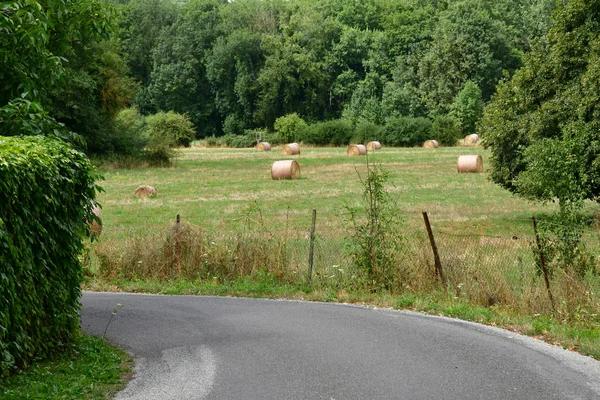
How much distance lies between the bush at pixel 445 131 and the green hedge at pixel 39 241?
77008 millimetres

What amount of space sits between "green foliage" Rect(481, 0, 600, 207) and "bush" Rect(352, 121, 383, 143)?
5919 centimetres

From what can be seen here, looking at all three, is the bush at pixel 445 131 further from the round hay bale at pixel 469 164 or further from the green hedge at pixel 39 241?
the green hedge at pixel 39 241

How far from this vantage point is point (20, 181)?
852 centimetres

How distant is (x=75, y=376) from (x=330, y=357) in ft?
10.3

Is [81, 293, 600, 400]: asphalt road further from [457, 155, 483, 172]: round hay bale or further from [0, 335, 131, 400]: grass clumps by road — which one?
[457, 155, 483, 172]: round hay bale

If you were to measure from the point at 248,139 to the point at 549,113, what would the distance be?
3127 inches

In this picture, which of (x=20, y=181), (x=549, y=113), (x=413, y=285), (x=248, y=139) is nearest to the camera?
(x=20, y=181)

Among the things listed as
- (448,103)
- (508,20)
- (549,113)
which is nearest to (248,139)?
(448,103)

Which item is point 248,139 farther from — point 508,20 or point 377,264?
point 377,264

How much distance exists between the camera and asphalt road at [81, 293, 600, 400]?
878cm

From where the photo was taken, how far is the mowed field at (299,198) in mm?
26094

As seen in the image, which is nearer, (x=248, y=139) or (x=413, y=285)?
(x=413, y=285)

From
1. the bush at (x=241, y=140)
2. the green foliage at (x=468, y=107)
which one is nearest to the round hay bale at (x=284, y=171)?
the green foliage at (x=468, y=107)

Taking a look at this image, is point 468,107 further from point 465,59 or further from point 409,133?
point 465,59
